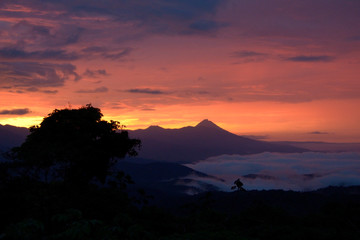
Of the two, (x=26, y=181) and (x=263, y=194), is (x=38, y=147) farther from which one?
(x=263, y=194)

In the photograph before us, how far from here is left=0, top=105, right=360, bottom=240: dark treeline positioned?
34.6 feet

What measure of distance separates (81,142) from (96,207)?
12000mm

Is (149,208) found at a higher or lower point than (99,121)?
lower

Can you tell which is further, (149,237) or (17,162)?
(17,162)

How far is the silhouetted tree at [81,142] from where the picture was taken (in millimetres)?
32344

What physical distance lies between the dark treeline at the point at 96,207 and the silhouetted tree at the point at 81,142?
8cm

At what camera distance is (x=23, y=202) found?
1883cm

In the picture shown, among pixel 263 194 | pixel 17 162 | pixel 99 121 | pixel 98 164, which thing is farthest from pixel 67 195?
pixel 263 194

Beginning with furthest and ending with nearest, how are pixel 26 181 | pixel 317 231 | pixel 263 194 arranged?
pixel 263 194 → pixel 26 181 → pixel 317 231

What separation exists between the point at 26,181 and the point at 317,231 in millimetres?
17208

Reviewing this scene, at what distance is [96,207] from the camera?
2316 centimetres

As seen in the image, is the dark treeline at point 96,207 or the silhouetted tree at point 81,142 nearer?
the dark treeline at point 96,207

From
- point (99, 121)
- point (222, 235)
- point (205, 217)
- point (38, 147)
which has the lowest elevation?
point (205, 217)

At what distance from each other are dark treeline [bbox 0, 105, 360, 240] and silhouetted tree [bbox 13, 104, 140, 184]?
0.27 ft
